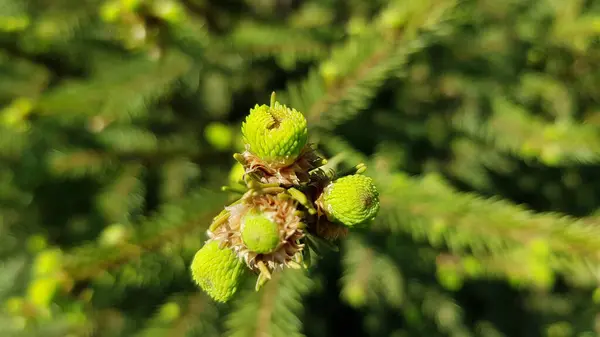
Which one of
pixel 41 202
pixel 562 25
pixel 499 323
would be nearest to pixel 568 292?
pixel 499 323

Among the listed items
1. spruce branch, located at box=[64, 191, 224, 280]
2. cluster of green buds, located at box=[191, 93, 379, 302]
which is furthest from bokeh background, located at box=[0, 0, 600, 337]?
cluster of green buds, located at box=[191, 93, 379, 302]

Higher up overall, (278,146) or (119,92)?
(278,146)

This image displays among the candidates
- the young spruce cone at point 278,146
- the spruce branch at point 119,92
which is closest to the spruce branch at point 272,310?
the young spruce cone at point 278,146

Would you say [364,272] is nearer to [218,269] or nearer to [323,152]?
[323,152]

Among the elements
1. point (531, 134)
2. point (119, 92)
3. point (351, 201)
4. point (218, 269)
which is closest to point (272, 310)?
point (218, 269)

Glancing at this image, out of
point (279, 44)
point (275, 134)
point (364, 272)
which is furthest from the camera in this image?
point (364, 272)

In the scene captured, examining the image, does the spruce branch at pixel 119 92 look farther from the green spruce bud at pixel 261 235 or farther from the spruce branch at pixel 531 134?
the spruce branch at pixel 531 134
